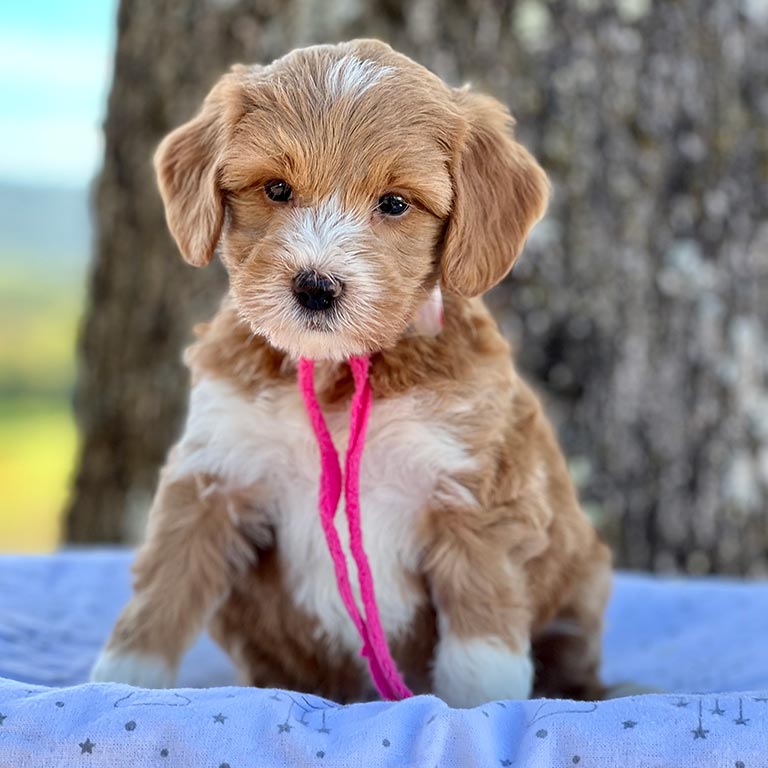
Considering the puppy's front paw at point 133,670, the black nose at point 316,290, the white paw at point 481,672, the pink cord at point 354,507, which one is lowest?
the puppy's front paw at point 133,670

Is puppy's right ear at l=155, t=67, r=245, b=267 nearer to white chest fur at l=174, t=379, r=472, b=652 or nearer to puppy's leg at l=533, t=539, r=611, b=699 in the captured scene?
white chest fur at l=174, t=379, r=472, b=652

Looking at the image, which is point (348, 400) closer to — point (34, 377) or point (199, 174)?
point (199, 174)

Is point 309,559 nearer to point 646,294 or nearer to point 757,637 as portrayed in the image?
point 757,637

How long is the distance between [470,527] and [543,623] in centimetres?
52

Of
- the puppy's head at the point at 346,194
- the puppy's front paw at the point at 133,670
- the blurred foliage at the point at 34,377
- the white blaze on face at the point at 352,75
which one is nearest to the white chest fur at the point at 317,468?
the puppy's head at the point at 346,194

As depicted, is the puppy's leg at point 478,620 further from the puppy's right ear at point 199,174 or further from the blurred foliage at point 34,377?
the blurred foliage at point 34,377

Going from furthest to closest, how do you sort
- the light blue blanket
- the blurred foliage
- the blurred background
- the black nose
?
the blurred foliage → the blurred background → the black nose → the light blue blanket

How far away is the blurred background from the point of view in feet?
16.2

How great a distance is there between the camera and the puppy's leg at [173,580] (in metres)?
3.02

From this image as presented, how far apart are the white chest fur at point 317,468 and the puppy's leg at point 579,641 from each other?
520 mm

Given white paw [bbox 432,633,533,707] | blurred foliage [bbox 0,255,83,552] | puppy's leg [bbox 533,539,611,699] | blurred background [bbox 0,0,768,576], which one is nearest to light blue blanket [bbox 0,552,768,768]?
white paw [bbox 432,633,533,707]

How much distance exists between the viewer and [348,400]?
9.95 ft

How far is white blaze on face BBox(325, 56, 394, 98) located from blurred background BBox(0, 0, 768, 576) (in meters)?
2.24

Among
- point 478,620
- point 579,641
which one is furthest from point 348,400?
point 579,641
